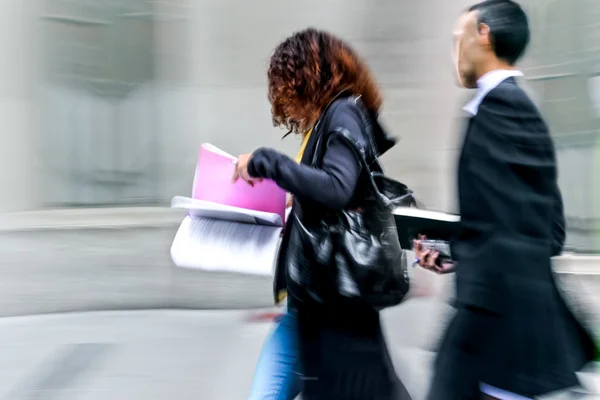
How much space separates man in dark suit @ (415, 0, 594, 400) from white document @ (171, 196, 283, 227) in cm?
60

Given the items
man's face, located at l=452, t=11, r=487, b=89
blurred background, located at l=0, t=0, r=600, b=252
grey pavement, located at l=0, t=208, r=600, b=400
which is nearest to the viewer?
man's face, located at l=452, t=11, r=487, b=89

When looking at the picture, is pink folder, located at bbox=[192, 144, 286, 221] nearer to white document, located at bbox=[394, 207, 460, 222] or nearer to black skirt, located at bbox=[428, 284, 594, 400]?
white document, located at bbox=[394, 207, 460, 222]

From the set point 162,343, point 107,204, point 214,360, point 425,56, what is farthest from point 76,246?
point 425,56

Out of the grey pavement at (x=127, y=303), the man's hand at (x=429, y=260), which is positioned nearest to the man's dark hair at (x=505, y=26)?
the man's hand at (x=429, y=260)

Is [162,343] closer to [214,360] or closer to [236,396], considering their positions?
[214,360]

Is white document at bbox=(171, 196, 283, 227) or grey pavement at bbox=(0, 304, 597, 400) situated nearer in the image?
white document at bbox=(171, 196, 283, 227)

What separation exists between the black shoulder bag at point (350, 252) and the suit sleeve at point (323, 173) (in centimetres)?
3

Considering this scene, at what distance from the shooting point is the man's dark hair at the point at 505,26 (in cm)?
213

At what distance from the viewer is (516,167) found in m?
1.94

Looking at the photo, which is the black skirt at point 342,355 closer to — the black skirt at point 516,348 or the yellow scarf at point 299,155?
the yellow scarf at point 299,155

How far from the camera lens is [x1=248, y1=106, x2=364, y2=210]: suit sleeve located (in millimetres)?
2184

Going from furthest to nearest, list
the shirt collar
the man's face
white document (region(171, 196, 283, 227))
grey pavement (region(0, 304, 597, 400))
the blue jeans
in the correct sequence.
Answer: grey pavement (region(0, 304, 597, 400)), the blue jeans, white document (region(171, 196, 283, 227)), the man's face, the shirt collar

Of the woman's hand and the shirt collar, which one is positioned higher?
the shirt collar

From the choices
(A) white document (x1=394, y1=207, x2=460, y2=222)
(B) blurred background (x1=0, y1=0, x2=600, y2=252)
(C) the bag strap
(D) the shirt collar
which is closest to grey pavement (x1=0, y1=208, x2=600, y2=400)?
(B) blurred background (x1=0, y1=0, x2=600, y2=252)
